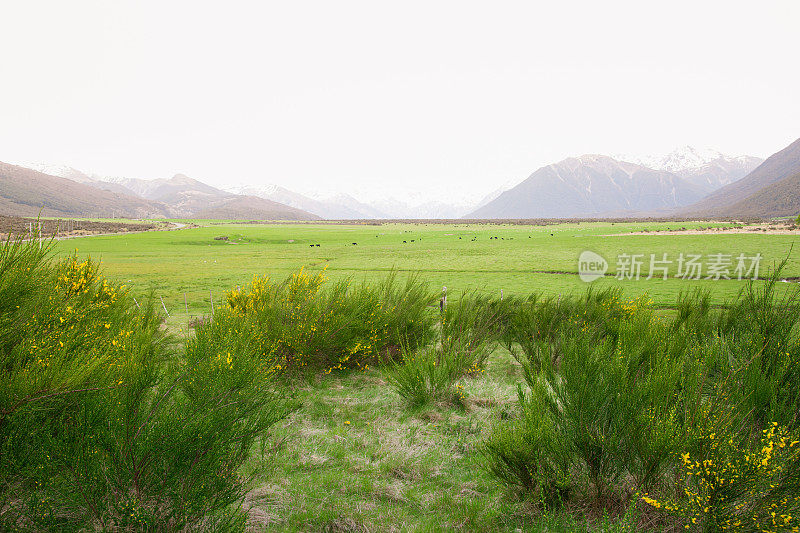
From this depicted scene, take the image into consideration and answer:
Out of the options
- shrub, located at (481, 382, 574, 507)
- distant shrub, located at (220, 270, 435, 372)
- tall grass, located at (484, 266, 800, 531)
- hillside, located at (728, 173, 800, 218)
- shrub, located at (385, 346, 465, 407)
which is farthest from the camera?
hillside, located at (728, 173, 800, 218)

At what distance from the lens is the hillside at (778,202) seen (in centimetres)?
17325

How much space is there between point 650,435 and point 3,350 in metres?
4.88

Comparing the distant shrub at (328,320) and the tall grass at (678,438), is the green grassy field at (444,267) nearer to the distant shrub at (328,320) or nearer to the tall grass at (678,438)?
the distant shrub at (328,320)

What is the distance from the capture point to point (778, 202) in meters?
184

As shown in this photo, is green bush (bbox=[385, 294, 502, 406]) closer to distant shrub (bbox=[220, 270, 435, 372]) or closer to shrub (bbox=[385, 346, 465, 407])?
shrub (bbox=[385, 346, 465, 407])

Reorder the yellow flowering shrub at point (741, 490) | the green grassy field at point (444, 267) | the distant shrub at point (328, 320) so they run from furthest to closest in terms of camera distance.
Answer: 1. the green grassy field at point (444, 267)
2. the distant shrub at point (328, 320)
3. the yellow flowering shrub at point (741, 490)

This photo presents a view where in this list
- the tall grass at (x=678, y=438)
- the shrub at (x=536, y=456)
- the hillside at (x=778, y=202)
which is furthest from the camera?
the hillside at (x=778, y=202)

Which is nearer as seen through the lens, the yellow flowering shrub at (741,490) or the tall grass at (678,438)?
the yellow flowering shrub at (741,490)

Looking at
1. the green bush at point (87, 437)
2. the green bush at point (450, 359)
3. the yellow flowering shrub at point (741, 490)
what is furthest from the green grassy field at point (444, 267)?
the yellow flowering shrub at point (741, 490)

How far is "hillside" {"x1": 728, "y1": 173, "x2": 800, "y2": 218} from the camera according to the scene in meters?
173

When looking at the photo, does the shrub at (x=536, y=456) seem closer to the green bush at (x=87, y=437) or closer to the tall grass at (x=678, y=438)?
the tall grass at (x=678, y=438)

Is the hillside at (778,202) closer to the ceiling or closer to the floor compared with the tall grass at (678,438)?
closer to the ceiling

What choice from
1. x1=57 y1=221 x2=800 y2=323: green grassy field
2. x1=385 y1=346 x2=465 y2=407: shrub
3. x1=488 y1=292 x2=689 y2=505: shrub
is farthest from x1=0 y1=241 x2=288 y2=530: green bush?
x1=57 y1=221 x2=800 y2=323: green grassy field

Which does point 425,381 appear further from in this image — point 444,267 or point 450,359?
point 444,267
